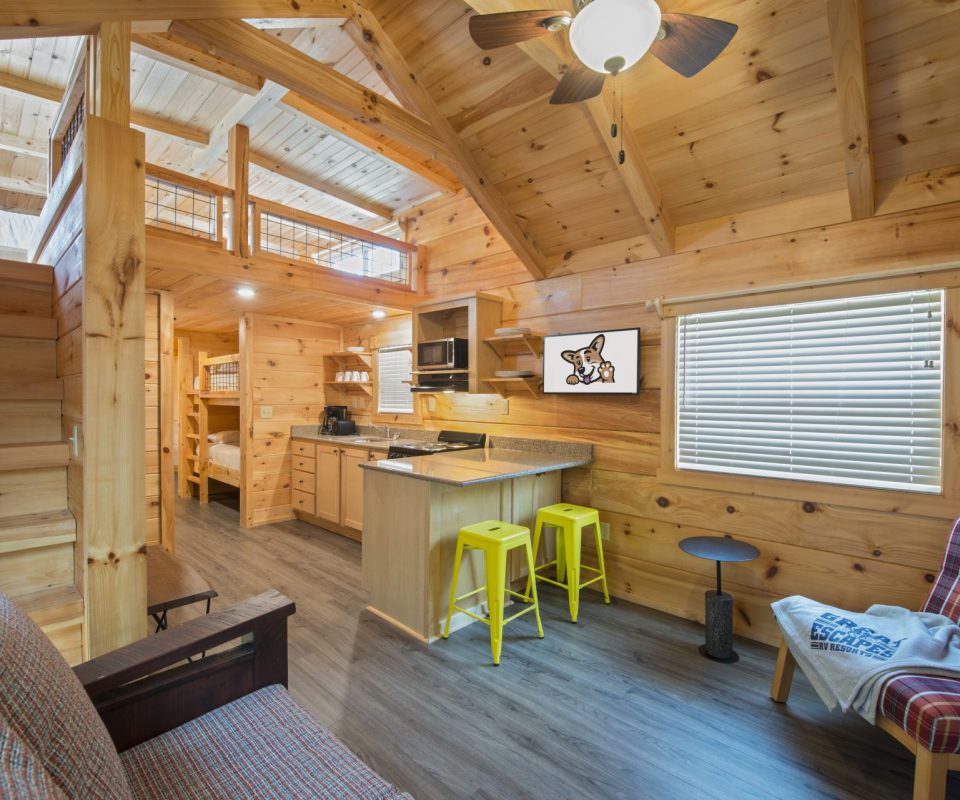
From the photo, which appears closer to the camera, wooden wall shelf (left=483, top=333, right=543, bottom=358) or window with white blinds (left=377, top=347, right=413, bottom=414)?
wooden wall shelf (left=483, top=333, right=543, bottom=358)

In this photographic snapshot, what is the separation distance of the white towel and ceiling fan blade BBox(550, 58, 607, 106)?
2.31 m

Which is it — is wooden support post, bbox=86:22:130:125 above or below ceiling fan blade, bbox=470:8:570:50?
below

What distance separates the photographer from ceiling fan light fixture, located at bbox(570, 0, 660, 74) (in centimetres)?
140

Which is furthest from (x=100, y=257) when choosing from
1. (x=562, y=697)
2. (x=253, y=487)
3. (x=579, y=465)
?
(x=253, y=487)

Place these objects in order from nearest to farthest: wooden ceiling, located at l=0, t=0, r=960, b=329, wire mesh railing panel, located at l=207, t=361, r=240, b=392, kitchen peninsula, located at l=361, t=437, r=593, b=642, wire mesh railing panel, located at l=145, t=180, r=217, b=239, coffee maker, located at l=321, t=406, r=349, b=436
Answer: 1. wooden ceiling, located at l=0, t=0, r=960, b=329
2. kitchen peninsula, located at l=361, t=437, r=593, b=642
3. wire mesh railing panel, located at l=145, t=180, r=217, b=239
4. coffee maker, located at l=321, t=406, r=349, b=436
5. wire mesh railing panel, located at l=207, t=361, r=240, b=392

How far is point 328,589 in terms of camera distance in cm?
334

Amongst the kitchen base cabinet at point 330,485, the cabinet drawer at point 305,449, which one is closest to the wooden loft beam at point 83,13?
the kitchen base cabinet at point 330,485

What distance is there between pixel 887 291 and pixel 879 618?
1.53 meters

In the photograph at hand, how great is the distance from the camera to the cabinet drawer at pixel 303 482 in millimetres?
4928

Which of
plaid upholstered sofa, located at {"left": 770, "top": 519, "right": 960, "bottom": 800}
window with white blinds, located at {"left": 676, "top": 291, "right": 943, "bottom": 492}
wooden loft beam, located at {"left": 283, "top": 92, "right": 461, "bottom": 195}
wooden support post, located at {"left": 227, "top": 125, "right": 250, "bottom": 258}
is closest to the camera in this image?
plaid upholstered sofa, located at {"left": 770, "top": 519, "right": 960, "bottom": 800}

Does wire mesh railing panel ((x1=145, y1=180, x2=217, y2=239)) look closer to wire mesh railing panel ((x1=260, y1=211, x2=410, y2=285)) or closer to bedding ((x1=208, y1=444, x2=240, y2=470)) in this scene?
wire mesh railing panel ((x1=260, y1=211, x2=410, y2=285))

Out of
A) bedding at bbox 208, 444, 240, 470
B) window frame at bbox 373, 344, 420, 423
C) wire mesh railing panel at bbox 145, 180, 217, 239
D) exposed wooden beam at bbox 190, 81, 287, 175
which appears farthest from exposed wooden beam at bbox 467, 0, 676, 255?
bedding at bbox 208, 444, 240, 470

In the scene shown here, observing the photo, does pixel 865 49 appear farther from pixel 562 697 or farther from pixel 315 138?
pixel 315 138

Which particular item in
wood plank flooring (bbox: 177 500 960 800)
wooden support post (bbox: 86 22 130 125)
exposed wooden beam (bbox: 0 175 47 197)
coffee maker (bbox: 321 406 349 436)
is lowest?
wood plank flooring (bbox: 177 500 960 800)
